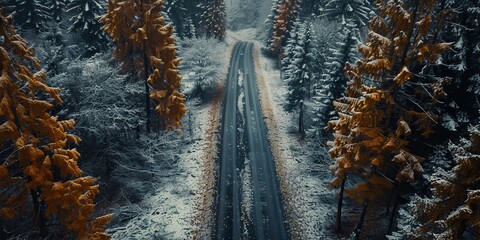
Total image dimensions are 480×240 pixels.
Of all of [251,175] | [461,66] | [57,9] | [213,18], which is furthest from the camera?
[213,18]

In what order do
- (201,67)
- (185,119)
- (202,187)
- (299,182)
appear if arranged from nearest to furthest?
(202,187), (299,182), (185,119), (201,67)

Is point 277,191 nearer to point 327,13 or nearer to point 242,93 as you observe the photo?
point 242,93

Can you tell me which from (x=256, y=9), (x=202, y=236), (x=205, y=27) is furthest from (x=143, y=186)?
(x=256, y=9)

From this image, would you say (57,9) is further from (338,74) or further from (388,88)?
(388,88)

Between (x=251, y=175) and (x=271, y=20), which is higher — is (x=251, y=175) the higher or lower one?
the lower one

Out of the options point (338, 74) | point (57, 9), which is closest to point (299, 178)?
point (338, 74)

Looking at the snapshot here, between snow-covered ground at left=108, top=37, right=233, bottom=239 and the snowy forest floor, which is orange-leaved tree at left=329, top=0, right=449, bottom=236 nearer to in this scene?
the snowy forest floor

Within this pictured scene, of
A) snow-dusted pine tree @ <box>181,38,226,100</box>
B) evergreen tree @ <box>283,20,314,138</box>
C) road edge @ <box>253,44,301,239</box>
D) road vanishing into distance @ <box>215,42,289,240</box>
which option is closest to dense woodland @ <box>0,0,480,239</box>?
evergreen tree @ <box>283,20,314,138</box>
